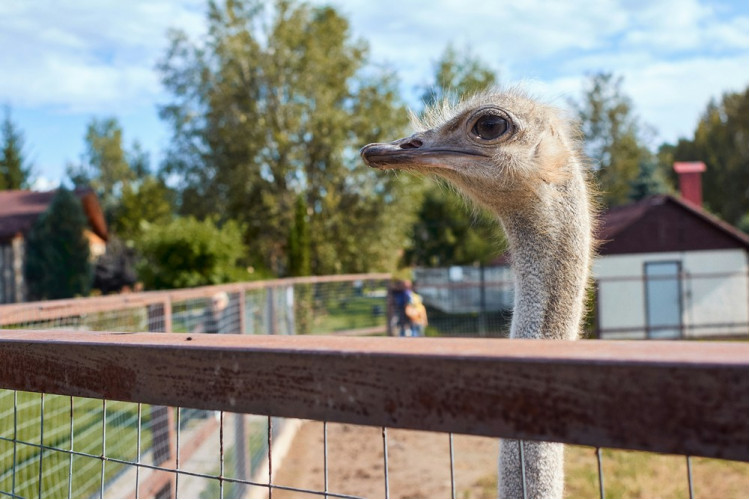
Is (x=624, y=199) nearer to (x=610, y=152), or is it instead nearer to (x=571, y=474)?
(x=610, y=152)

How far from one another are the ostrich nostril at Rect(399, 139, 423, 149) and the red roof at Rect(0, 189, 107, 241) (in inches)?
937

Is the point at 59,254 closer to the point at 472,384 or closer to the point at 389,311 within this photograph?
the point at 389,311

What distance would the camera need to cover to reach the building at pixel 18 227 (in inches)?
898

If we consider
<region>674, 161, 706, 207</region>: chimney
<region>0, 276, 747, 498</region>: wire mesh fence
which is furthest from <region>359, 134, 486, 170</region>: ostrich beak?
<region>674, 161, 706, 207</region>: chimney

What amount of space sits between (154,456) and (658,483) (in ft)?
13.4

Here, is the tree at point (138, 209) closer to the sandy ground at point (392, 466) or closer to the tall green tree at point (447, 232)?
the tall green tree at point (447, 232)

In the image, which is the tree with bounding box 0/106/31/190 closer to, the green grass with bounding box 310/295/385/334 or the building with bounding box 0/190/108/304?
the building with bounding box 0/190/108/304

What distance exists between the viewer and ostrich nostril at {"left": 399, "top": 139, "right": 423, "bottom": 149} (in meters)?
2.51

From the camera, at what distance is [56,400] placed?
3.78 meters

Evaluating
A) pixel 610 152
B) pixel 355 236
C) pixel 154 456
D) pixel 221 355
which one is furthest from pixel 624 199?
pixel 221 355

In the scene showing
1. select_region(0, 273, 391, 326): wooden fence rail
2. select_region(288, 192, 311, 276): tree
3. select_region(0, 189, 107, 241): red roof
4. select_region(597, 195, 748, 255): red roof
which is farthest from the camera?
select_region(0, 189, 107, 241): red roof

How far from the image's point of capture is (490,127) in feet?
7.71

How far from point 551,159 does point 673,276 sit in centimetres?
1433

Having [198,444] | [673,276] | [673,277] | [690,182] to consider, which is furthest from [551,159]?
[690,182]
